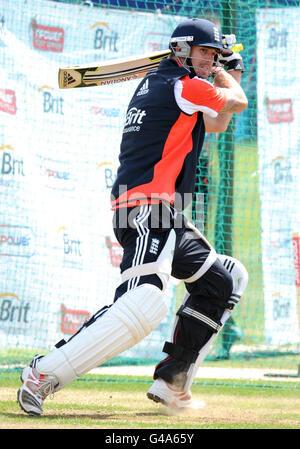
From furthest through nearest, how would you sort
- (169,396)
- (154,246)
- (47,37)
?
(47,37), (169,396), (154,246)

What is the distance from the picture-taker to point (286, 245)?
7.70m

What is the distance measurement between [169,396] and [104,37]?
389 cm

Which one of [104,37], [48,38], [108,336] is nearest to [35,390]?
[108,336]

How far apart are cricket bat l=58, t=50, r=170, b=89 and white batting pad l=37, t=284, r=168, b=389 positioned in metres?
1.52

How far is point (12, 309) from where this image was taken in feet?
21.5

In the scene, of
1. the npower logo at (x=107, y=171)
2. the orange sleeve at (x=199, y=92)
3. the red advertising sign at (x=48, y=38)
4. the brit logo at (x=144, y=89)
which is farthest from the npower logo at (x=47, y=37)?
the orange sleeve at (x=199, y=92)

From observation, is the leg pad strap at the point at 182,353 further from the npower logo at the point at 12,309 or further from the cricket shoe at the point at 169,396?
the npower logo at the point at 12,309

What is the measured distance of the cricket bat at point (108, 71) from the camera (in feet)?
16.0

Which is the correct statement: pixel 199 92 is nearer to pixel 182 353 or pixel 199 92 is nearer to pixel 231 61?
pixel 231 61

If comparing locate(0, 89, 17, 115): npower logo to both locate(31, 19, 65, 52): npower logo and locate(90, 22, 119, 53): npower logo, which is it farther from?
locate(90, 22, 119, 53): npower logo

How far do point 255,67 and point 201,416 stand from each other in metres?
4.47
